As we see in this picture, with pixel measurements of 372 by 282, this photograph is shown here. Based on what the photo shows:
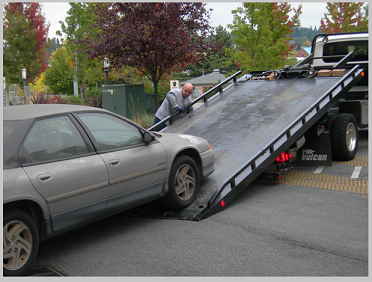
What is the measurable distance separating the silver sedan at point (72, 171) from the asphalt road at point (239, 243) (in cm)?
42

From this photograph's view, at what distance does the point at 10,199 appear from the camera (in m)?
3.70

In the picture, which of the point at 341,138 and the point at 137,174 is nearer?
the point at 137,174

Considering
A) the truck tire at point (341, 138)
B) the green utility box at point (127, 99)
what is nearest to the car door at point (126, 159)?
the truck tire at point (341, 138)

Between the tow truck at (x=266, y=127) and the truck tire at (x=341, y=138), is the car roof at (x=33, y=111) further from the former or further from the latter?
the truck tire at (x=341, y=138)

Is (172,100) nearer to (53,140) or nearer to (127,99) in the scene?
(53,140)

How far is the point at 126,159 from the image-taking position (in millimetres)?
4941

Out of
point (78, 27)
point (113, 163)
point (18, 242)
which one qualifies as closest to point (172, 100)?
point (113, 163)

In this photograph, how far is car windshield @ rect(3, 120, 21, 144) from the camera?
407 cm

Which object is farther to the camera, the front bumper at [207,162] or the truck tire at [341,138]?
the truck tire at [341,138]

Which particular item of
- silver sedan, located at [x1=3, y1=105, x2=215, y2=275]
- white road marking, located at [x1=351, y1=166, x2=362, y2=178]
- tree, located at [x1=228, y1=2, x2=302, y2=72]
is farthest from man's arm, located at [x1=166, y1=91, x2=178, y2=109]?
tree, located at [x1=228, y1=2, x2=302, y2=72]

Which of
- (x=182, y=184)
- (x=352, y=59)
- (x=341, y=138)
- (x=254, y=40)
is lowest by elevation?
(x=182, y=184)

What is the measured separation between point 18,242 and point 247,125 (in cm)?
485

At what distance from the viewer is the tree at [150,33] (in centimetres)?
1355

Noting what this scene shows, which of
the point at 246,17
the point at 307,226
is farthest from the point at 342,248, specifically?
the point at 246,17
